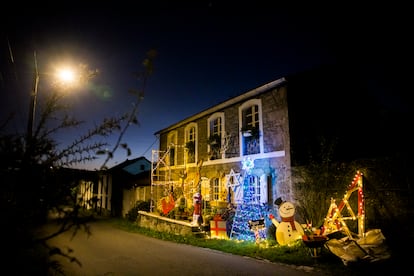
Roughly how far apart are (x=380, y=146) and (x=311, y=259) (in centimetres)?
839

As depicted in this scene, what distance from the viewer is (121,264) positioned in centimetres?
878

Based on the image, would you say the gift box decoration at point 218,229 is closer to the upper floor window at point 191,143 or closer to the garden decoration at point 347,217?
the garden decoration at point 347,217

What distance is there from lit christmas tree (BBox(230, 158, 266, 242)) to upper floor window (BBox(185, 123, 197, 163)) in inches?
177

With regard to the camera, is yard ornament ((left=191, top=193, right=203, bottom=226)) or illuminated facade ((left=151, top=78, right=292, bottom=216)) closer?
illuminated facade ((left=151, top=78, right=292, bottom=216))

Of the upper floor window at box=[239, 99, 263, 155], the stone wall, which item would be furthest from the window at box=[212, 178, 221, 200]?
the stone wall

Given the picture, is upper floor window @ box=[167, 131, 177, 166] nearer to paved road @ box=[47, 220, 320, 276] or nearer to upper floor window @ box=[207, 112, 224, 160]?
upper floor window @ box=[207, 112, 224, 160]

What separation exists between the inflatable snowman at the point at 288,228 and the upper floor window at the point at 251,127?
3548mm

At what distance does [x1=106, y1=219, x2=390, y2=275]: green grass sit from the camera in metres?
7.71

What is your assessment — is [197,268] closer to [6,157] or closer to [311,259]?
[311,259]

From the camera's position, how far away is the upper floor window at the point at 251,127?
1421 centimetres

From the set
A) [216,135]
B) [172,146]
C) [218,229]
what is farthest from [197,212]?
[172,146]

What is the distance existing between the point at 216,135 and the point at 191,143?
2.48 m

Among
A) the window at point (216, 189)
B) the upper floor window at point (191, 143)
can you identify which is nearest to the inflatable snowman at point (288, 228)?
the window at point (216, 189)

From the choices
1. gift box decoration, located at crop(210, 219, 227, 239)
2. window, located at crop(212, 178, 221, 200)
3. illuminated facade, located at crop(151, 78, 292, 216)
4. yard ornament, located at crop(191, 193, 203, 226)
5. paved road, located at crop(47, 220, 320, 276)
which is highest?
illuminated facade, located at crop(151, 78, 292, 216)
